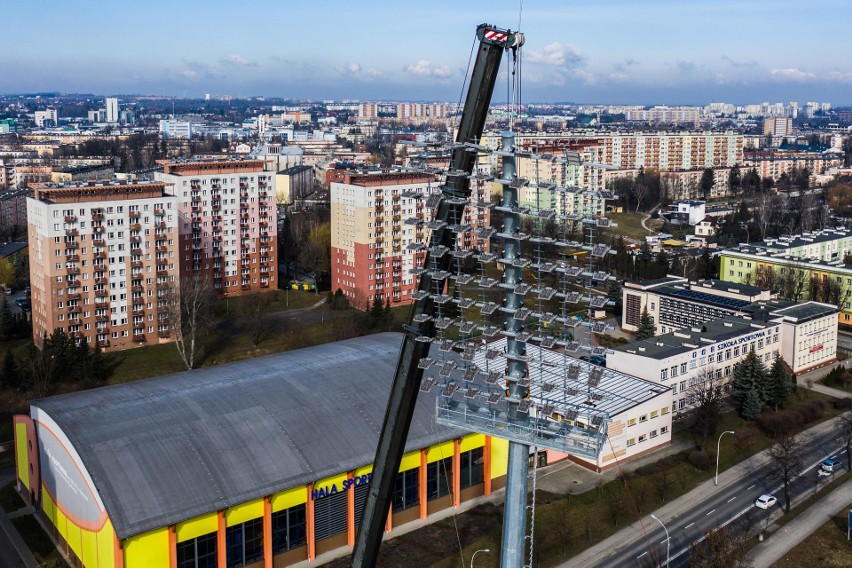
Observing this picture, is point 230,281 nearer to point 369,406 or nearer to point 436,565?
point 369,406

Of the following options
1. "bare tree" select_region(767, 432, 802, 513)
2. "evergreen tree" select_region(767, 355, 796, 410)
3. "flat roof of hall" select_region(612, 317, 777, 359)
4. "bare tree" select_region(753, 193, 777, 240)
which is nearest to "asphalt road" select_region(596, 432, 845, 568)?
"bare tree" select_region(767, 432, 802, 513)

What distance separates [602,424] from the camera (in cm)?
931

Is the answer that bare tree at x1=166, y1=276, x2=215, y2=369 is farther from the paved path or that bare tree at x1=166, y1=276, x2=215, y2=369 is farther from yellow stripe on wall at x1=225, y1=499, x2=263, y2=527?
the paved path

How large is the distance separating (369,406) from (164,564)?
18.3 ft

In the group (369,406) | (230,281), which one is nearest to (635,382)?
(369,406)

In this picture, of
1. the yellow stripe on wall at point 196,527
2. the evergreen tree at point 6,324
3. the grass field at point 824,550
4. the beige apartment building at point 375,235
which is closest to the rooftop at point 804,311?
the grass field at point 824,550

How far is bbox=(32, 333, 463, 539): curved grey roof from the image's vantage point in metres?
15.9

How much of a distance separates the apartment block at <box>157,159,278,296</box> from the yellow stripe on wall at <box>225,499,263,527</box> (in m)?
22.8

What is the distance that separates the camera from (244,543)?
54.9ft

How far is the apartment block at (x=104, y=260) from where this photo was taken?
102ft

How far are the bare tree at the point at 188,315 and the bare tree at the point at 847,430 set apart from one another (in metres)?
20.6

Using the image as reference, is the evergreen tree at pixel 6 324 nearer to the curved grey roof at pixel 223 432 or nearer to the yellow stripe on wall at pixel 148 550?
the curved grey roof at pixel 223 432

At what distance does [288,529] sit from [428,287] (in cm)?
922

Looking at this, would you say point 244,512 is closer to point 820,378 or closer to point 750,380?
point 750,380
